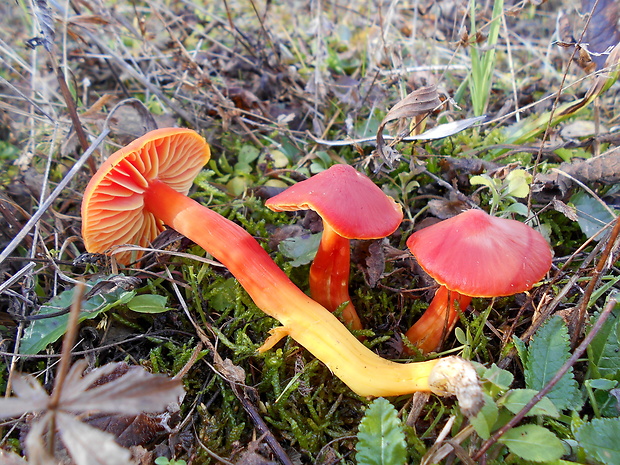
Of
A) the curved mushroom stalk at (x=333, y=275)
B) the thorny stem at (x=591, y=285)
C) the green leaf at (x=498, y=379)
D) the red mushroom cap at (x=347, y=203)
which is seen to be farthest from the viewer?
the curved mushroom stalk at (x=333, y=275)

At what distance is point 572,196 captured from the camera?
254cm

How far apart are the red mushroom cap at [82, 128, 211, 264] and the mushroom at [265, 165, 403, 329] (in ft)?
2.42

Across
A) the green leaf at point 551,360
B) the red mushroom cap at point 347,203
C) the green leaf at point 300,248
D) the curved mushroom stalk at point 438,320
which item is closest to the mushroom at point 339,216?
the red mushroom cap at point 347,203

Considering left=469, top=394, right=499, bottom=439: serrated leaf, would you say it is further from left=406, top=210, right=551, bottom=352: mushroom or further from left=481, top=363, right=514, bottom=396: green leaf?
left=406, top=210, right=551, bottom=352: mushroom

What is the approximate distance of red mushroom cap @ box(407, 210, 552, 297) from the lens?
169 cm

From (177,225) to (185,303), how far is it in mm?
455

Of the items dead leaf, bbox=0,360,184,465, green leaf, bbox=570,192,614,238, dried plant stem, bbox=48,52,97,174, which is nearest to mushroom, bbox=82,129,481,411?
dried plant stem, bbox=48,52,97,174

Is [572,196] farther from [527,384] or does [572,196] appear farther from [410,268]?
[527,384]

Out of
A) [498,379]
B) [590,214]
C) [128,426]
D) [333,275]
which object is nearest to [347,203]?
[333,275]

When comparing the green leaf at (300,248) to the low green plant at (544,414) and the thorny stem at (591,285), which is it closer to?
the low green plant at (544,414)


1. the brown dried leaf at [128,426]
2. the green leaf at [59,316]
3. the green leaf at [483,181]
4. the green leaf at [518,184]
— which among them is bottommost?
the brown dried leaf at [128,426]

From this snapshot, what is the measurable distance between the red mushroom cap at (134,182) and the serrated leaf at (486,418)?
189 centimetres

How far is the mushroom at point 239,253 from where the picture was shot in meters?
1.89

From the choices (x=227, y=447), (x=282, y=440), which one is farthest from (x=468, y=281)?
(x=227, y=447)
